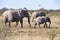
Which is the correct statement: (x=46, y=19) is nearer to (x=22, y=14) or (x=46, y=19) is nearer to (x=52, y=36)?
(x=22, y=14)

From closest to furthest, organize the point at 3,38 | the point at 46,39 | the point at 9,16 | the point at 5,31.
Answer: the point at 3,38 < the point at 46,39 < the point at 5,31 < the point at 9,16

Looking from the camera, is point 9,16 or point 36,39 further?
point 9,16

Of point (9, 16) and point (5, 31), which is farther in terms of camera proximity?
point (9, 16)

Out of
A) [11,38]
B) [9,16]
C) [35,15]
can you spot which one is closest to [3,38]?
[11,38]

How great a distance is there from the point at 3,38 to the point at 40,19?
7.26m

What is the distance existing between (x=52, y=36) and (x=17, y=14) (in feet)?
23.3

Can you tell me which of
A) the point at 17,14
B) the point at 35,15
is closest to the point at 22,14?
the point at 17,14

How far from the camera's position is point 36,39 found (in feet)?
41.1

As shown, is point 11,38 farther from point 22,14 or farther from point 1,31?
point 22,14

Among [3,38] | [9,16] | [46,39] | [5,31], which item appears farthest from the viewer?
[9,16]

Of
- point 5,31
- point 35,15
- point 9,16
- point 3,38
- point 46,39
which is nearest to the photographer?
point 3,38

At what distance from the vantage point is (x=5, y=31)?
13422mm

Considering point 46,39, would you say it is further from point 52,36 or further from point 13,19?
point 13,19

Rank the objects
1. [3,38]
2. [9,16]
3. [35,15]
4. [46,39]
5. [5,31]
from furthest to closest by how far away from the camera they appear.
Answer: [35,15], [9,16], [5,31], [46,39], [3,38]
